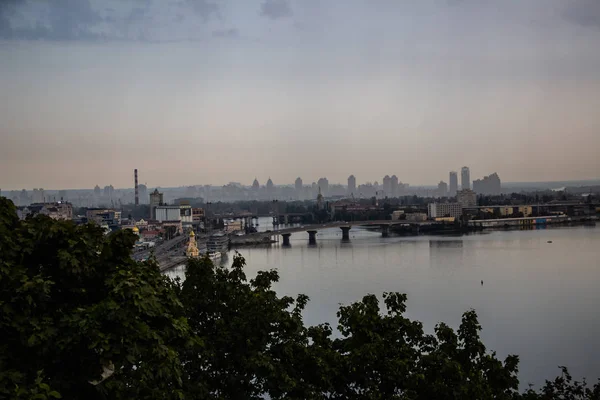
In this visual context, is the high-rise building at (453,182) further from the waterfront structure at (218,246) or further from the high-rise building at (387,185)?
the waterfront structure at (218,246)

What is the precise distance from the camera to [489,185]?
45594 mm

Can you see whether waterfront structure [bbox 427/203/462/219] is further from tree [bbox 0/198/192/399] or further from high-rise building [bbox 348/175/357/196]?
high-rise building [bbox 348/175/357/196]

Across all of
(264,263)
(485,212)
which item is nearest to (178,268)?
(264,263)

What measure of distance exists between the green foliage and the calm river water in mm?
1893

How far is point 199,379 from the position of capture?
1.72 meters

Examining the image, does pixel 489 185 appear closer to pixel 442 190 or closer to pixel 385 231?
pixel 442 190

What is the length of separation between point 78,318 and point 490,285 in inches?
246

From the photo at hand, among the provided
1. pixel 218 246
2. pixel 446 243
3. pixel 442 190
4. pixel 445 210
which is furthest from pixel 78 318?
pixel 442 190

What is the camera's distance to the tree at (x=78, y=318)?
1.17 metres

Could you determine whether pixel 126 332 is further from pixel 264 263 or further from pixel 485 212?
pixel 485 212

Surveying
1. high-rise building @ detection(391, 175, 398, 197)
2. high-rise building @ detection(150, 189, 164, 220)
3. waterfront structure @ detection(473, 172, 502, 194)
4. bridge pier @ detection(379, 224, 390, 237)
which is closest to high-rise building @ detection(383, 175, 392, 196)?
high-rise building @ detection(391, 175, 398, 197)

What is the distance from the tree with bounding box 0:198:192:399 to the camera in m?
1.17

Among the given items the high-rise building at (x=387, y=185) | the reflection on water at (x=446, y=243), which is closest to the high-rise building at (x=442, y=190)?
the high-rise building at (x=387, y=185)

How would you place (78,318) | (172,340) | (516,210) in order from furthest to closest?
(516,210) → (172,340) → (78,318)
